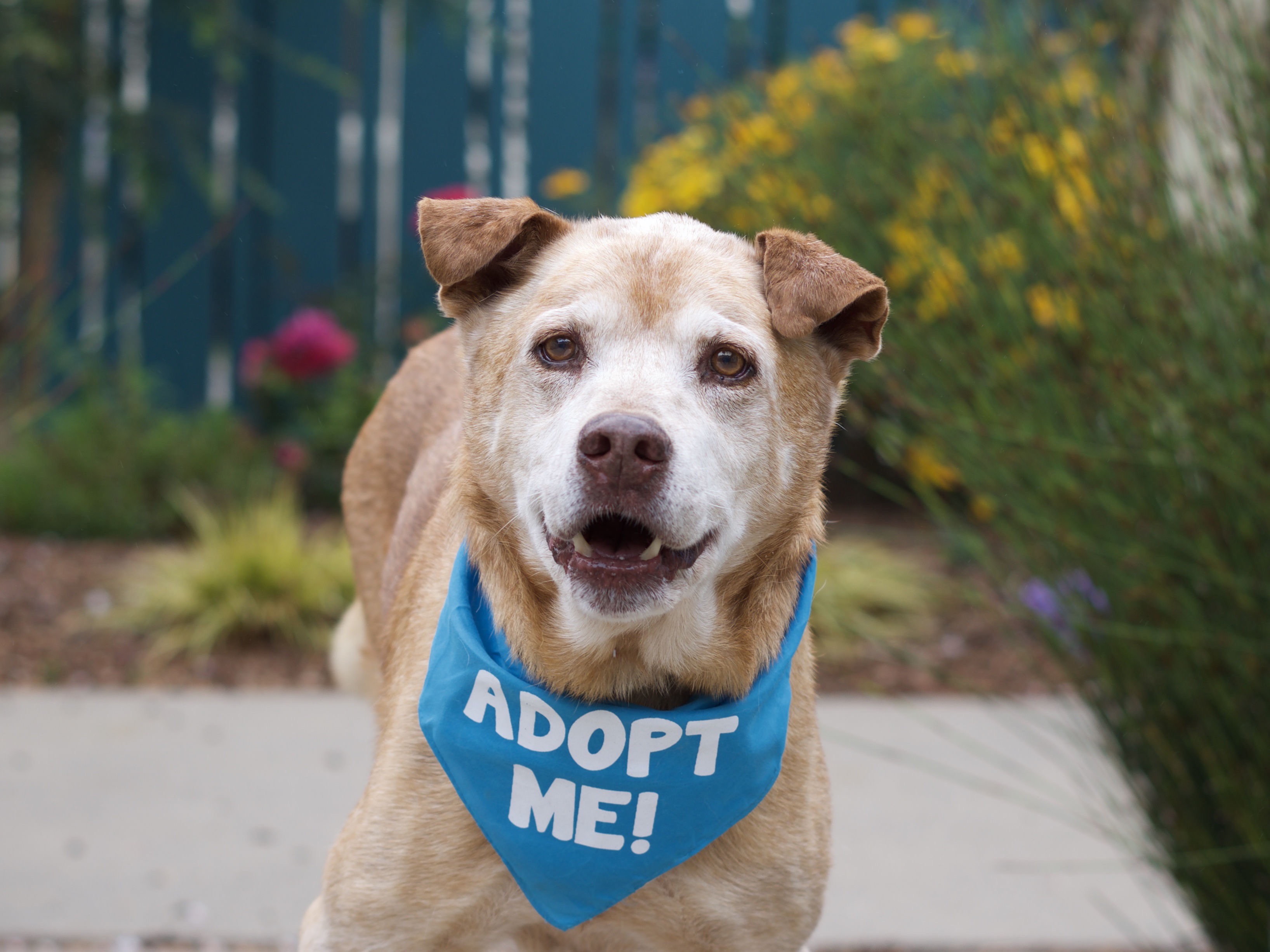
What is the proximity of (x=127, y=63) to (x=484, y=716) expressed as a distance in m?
8.65

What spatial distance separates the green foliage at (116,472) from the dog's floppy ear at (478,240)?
5486mm

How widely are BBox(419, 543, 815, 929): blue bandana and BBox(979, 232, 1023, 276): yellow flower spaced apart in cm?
146

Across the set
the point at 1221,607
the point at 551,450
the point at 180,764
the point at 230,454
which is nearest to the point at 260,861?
the point at 180,764

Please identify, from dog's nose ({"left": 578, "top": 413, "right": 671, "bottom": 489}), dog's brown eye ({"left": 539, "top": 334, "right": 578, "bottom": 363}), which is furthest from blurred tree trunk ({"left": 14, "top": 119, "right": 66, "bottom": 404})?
dog's nose ({"left": 578, "top": 413, "right": 671, "bottom": 489})

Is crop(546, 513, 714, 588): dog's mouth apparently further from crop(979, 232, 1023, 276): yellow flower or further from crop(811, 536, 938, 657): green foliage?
crop(811, 536, 938, 657): green foliage

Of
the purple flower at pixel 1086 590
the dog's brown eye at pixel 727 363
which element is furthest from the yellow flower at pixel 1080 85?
the dog's brown eye at pixel 727 363

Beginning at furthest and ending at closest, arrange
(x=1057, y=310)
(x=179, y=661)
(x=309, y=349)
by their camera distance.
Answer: (x=309, y=349) < (x=179, y=661) < (x=1057, y=310)

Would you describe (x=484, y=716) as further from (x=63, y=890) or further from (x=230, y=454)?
(x=230, y=454)

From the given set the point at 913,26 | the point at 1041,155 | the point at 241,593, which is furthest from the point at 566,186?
the point at 1041,155

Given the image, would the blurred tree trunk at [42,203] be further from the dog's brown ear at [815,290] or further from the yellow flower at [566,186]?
the dog's brown ear at [815,290]

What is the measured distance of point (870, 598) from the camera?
22.1ft

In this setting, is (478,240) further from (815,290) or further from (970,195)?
(970,195)

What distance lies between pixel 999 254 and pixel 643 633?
1.58 metres

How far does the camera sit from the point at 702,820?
2107 millimetres
